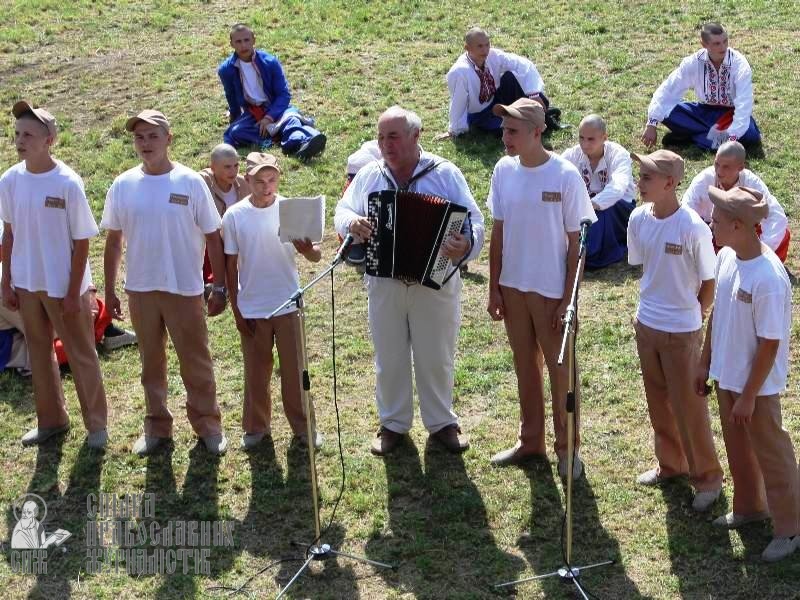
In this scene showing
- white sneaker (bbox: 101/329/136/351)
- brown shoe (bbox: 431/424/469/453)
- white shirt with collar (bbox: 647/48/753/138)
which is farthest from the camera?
white shirt with collar (bbox: 647/48/753/138)

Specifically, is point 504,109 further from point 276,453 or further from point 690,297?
point 276,453

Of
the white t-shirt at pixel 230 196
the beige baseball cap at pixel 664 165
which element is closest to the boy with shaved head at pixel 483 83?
the white t-shirt at pixel 230 196

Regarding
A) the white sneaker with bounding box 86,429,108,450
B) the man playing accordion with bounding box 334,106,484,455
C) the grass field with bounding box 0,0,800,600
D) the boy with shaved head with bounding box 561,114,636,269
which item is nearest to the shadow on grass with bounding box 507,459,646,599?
the grass field with bounding box 0,0,800,600

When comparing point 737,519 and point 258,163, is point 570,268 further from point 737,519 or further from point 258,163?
point 258,163

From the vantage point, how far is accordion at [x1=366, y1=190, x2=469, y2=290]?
6.12m

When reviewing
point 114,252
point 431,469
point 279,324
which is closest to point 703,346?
point 431,469

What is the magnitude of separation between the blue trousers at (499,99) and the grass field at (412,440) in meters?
0.36

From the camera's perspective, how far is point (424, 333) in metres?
6.67

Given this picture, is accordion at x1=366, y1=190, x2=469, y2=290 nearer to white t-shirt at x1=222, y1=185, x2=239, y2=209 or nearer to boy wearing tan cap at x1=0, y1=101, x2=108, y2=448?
boy wearing tan cap at x1=0, y1=101, x2=108, y2=448

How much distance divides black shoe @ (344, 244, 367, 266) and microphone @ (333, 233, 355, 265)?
0.18ft

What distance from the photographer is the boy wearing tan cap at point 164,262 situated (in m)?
6.52

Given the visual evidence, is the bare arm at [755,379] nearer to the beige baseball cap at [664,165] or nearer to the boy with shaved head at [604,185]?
the beige baseball cap at [664,165]

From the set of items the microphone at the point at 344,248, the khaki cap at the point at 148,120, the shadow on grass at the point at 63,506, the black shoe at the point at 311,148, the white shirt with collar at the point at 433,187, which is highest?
the khaki cap at the point at 148,120

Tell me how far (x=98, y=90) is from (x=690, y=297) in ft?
33.1
